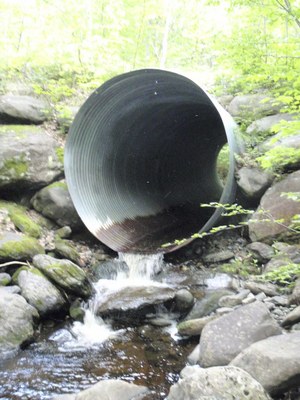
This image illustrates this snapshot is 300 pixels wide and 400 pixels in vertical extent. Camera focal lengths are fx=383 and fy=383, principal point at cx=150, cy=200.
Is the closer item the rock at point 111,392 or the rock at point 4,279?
the rock at point 111,392

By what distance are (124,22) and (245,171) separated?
6.82 metres

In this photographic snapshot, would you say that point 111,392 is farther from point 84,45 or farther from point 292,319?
point 84,45

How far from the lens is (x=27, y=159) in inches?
283

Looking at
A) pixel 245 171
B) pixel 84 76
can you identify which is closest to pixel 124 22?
pixel 84 76

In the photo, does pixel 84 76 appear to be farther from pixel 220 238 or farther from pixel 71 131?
pixel 220 238

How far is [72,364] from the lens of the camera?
4.04m

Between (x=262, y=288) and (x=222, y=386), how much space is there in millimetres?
2553

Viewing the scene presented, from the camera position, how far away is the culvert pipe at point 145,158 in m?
6.95

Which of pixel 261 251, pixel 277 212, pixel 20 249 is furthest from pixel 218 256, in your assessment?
pixel 20 249

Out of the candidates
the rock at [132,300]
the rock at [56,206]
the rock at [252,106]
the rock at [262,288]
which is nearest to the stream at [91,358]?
the rock at [132,300]

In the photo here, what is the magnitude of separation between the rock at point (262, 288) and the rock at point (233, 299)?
0.10 m

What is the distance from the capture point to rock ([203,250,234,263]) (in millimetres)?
6586

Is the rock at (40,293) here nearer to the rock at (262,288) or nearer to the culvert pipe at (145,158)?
the culvert pipe at (145,158)

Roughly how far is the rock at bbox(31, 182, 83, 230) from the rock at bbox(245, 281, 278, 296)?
360 cm
